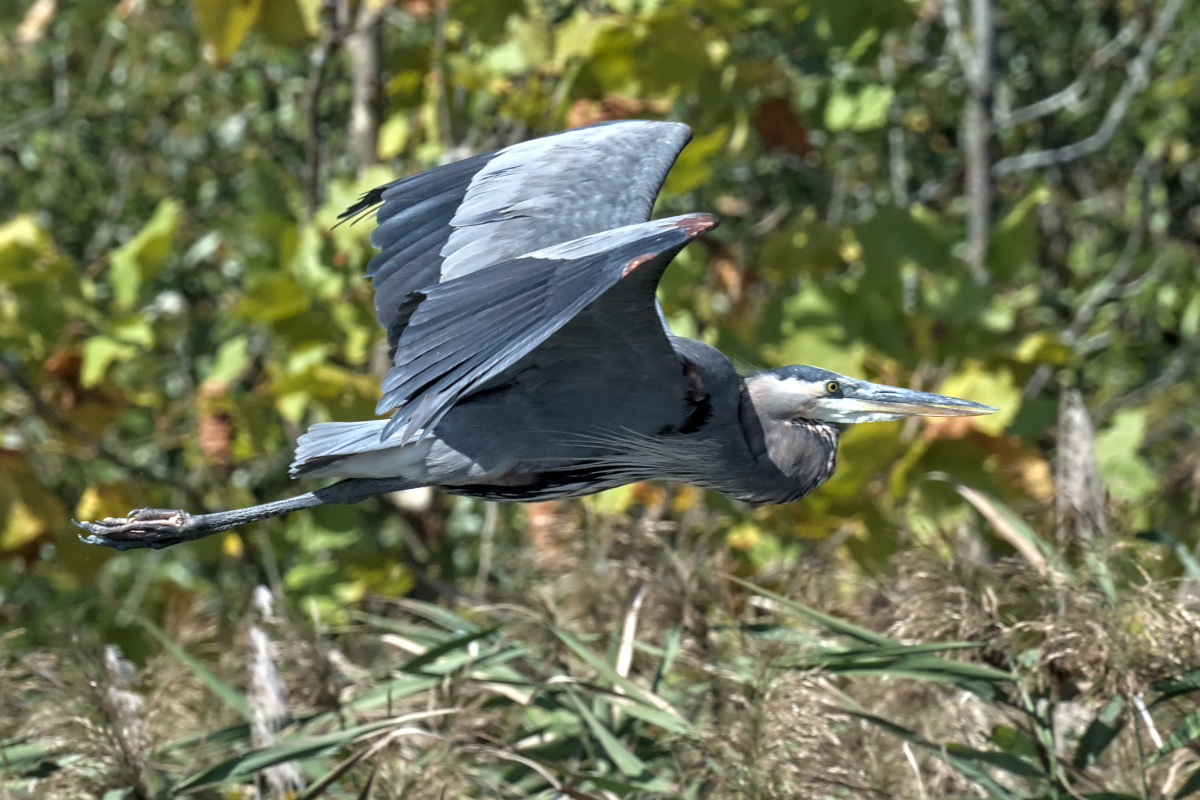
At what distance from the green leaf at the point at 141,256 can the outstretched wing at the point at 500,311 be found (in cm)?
245

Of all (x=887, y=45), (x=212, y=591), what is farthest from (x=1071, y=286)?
(x=212, y=591)

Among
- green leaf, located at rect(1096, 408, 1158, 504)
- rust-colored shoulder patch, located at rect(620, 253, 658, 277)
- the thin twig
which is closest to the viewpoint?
rust-colored shoulder patch, located at rect(620, 253, 658, 277)

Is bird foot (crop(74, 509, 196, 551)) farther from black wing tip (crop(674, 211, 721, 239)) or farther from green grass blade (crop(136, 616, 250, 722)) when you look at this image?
black wing tip (crop(674, 211, 721, 239))

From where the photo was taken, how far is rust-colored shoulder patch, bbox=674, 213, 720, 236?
8.88 feet

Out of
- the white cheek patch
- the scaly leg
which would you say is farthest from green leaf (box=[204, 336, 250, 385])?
the white cheek patch

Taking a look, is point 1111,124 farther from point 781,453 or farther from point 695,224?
point 695,224

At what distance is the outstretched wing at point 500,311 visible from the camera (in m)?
2.64

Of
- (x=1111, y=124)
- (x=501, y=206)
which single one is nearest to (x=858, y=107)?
(x=1111, y=124)

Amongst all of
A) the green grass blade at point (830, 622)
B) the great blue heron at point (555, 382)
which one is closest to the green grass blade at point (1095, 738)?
the green grass blade at point (830, 622)

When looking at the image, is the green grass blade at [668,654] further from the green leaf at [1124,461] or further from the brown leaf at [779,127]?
the brown leaf at [779,127]

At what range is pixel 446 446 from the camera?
337cm

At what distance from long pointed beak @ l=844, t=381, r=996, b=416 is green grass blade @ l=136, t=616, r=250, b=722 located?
1590 millimetres

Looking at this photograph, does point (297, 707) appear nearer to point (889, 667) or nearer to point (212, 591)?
point (889, 667)

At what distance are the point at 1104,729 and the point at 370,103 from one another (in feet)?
13.1
